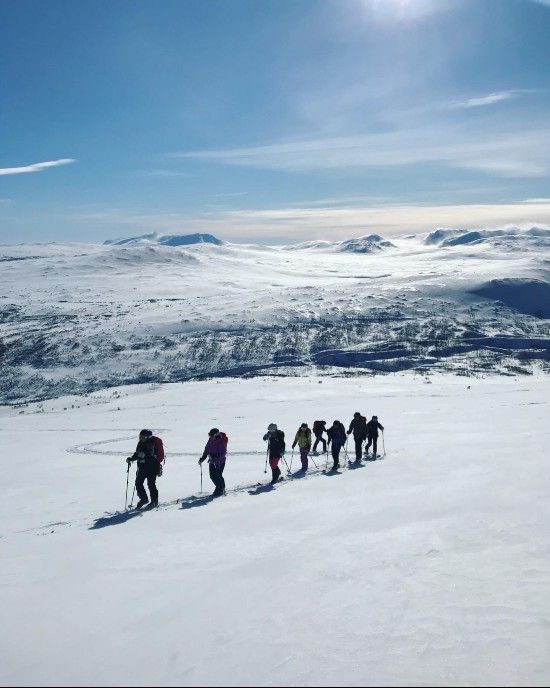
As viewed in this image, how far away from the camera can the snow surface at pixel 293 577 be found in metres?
5.74

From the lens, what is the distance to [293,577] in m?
7.77

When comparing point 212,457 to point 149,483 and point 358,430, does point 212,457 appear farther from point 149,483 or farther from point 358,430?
point 358,430

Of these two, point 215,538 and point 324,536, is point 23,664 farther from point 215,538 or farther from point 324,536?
point 324,536

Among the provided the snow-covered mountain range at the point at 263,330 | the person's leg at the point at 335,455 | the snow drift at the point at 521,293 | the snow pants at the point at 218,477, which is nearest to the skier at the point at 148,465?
the snow pants at the point at 218,477

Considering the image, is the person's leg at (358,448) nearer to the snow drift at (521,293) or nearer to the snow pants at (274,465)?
the snow pants at (274,465)

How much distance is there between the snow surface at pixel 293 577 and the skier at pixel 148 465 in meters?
0.50

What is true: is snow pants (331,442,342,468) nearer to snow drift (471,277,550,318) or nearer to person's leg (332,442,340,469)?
person's leg (332,442,340,469)

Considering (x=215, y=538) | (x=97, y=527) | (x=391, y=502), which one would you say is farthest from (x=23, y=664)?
(x=391, y=502)

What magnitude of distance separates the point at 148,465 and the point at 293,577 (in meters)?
6.29

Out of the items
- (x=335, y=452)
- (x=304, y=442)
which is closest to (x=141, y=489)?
(x=304, y=442)

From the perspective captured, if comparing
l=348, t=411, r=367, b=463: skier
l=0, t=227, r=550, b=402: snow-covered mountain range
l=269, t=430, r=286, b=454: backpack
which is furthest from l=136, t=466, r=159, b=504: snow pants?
l=0, t=227, r=550, b=402: snow-covered mountain range

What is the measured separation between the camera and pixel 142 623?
6.66 m

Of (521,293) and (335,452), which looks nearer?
(335,452)

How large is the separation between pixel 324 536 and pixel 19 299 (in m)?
129
